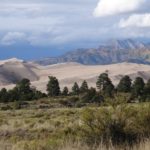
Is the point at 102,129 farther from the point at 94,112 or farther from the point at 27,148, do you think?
the point at 27,148

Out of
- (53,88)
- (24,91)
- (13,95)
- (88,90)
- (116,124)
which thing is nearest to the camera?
(116,124)

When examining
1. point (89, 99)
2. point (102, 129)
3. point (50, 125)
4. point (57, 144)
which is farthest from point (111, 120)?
point (89, 99)

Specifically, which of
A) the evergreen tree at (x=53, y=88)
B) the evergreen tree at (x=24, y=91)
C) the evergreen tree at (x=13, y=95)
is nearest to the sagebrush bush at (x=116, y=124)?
the evergreen tree at (x=24, y=91)

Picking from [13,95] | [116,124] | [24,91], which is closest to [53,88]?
[24,91]

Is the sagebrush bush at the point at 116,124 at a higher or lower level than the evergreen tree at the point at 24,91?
lower

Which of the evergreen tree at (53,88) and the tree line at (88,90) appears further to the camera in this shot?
the evergreen tree at (53,88)

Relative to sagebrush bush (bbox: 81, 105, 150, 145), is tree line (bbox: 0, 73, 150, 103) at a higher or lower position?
higher

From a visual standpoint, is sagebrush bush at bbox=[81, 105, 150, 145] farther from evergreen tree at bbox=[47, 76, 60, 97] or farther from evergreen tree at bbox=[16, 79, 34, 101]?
evergreen tree at bbox=[47, 76, 60, 97]

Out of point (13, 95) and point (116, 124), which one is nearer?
point (116, 124)

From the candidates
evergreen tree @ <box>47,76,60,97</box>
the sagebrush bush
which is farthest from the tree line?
the sagebrush bush

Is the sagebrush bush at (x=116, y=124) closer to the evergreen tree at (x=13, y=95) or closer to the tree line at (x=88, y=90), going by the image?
the tree line at (x=88, y=90)

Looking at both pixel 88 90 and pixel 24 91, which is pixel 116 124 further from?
pixel 24 91

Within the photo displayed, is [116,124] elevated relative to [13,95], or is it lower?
lower

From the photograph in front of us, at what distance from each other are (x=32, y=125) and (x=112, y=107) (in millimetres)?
17224
